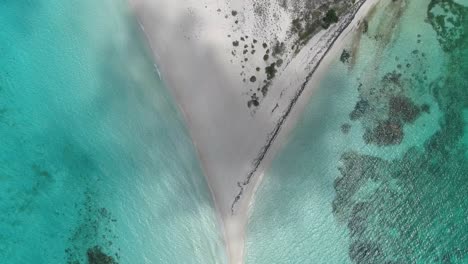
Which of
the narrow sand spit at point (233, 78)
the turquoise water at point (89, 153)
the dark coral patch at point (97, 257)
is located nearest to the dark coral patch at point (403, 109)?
the narrow sand spit at point (233, 78)

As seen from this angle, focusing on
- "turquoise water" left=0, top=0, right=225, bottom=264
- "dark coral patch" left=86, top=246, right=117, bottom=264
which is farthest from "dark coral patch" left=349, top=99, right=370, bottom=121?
"dark coral patch" left=86, top=246, right=117, bottom=264

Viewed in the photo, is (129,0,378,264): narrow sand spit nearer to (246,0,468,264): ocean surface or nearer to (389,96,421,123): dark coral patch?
(246,0,468,264): ocean surface

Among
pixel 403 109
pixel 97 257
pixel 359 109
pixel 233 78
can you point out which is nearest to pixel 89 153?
pixel 97 257

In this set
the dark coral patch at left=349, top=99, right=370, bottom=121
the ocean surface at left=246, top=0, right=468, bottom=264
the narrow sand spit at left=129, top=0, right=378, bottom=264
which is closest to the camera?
the ocean surface at left=246, top=0, right=468, bottom=264

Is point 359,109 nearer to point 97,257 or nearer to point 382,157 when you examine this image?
point 382,157

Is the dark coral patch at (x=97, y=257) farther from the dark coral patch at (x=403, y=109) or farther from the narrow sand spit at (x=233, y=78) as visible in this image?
the dark coral patch at (x=403, y=109)

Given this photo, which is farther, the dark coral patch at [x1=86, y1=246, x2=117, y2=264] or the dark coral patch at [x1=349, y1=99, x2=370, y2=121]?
the dark coral patch at [x1=349, y1=99, x2=370, y2=121]
